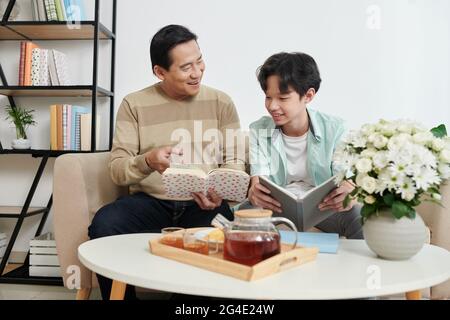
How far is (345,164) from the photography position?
3.59 ft

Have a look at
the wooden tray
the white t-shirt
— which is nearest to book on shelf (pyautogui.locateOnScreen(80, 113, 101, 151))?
the white t-shirt

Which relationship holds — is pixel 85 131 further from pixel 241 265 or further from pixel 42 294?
pixel 241 265

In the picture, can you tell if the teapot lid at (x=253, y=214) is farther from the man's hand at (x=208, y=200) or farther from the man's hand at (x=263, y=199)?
the man's hand at (x=208, y=200)

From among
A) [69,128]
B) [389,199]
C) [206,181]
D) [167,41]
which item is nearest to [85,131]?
[69,128]

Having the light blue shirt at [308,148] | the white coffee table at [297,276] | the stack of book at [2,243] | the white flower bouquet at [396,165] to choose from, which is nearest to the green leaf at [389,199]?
the white flower bouquet at [396,165]

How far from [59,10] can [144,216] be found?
4.29 feet

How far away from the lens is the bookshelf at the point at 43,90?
89.1 inches

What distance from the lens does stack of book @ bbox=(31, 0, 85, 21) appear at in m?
2.31

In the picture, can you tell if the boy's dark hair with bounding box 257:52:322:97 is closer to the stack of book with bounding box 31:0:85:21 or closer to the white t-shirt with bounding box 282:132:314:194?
the white t-shirt with bounding box 282:132:314:194

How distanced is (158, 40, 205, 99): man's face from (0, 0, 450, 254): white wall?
62cm
